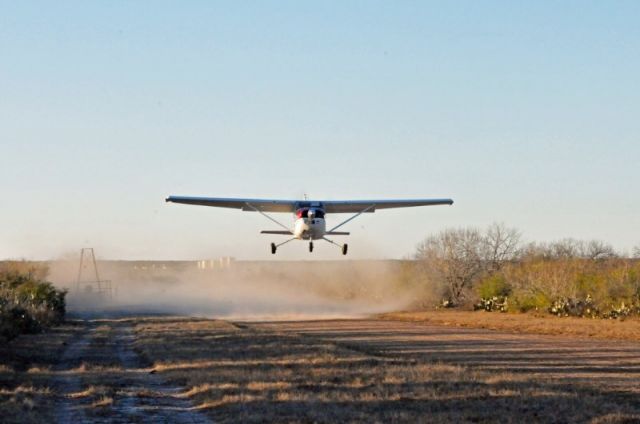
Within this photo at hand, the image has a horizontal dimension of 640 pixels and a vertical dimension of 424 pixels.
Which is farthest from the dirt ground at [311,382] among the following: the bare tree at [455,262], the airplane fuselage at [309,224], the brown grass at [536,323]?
the bare tree at [455,262]

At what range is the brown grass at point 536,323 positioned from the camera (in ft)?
180

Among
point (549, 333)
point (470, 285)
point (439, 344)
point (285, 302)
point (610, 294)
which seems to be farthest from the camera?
point (285, 302)

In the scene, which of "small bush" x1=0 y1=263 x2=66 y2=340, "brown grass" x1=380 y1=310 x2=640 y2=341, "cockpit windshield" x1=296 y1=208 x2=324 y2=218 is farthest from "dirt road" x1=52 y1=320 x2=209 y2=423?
"brown grass" x1=380 y1=310 x2=640 y2=341

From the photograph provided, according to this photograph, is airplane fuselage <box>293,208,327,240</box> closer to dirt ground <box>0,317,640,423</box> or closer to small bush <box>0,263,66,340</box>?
dirt ground <box>0,317,640,423</box>

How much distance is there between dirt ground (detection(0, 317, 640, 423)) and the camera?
19.4 meters

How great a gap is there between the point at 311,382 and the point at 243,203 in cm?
3080

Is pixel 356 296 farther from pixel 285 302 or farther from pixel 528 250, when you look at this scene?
pixel 528 250

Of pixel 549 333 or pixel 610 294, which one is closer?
pixel 549 333

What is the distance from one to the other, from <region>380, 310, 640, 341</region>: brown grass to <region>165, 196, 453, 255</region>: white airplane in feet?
35.0

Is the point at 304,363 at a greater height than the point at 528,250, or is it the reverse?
the point at 528,250

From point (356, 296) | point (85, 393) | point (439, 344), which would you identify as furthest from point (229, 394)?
point (356, 296)

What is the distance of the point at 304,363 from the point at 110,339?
23.5 meters

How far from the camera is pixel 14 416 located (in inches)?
749

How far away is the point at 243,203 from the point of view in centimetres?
5519
